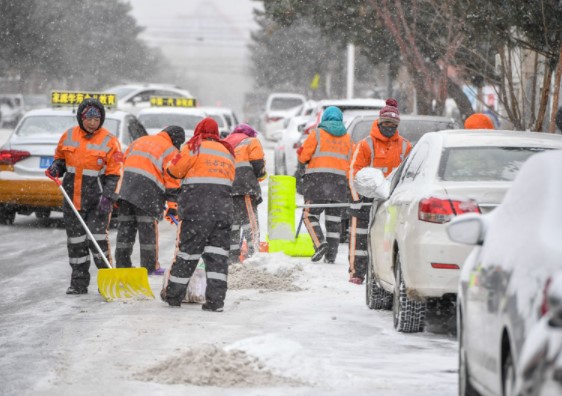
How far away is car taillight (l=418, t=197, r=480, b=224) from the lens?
28.4 feet

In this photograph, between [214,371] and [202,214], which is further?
[202,214]

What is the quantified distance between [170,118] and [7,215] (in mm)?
7016

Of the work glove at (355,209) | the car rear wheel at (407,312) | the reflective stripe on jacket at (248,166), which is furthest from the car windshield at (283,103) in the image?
the car rear wheel at (407,312)

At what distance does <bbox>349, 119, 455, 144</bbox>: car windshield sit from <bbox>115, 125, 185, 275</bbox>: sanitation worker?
4.92 m

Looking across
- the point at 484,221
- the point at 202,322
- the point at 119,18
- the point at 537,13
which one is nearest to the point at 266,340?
the point at 202,322

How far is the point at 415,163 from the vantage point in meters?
10.0

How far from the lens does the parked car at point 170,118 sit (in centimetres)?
2546

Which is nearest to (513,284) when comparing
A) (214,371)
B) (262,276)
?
(214,371)

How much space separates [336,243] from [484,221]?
28.4ft

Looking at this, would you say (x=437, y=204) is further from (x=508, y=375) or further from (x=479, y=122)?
Answer: (x=479, y=122)

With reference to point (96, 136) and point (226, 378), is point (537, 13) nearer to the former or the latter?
point (96, 136)

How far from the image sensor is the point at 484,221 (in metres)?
6.12

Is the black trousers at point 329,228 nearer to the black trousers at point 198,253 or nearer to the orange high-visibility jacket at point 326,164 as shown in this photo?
the orange high-visibility jacket at point 326,164

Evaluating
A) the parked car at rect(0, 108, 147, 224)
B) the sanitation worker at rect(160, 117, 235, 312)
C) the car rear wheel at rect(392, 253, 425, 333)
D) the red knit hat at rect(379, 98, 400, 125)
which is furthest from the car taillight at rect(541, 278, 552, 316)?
the parked car at rect(0, 108, 147, 224)
